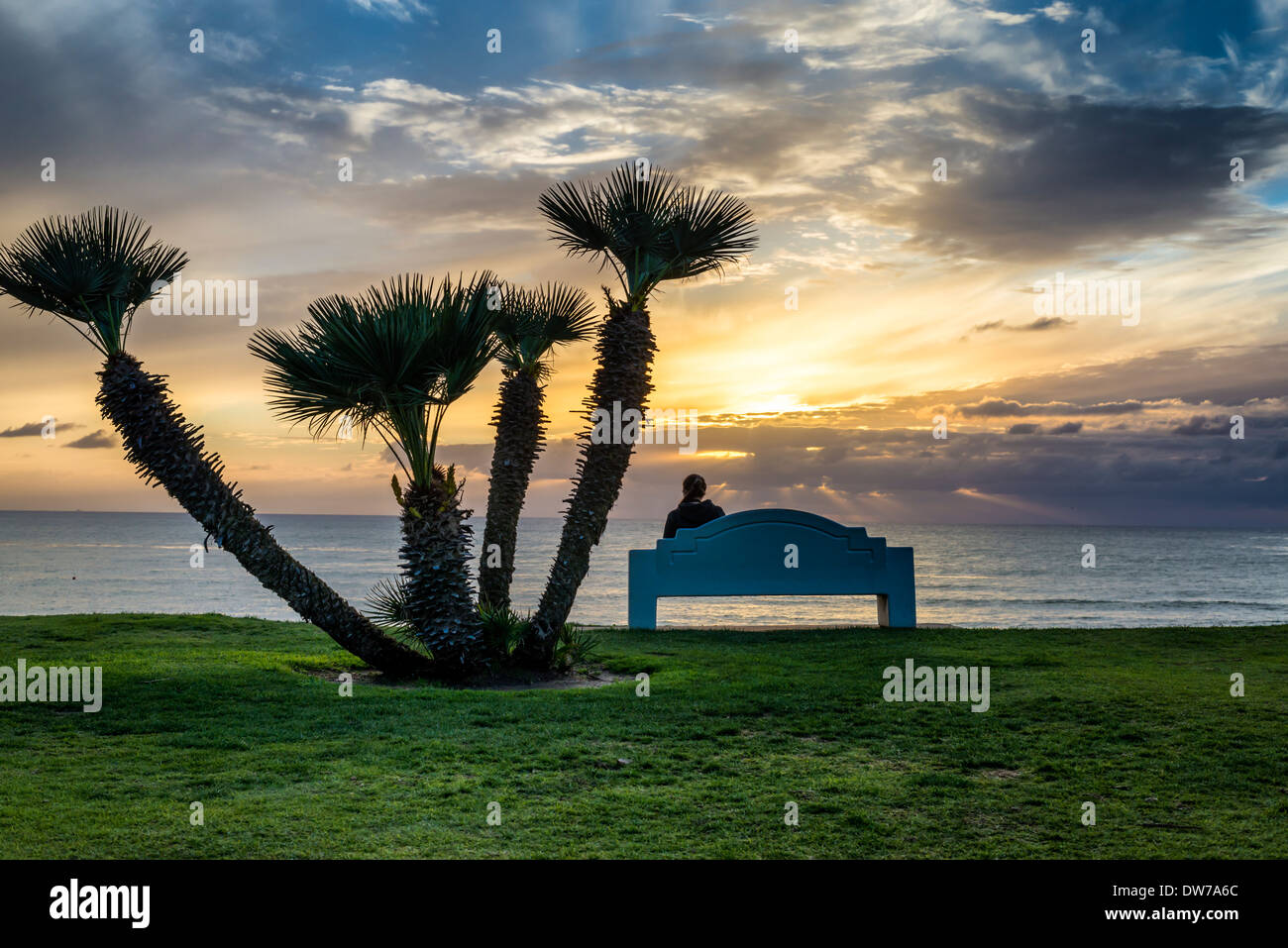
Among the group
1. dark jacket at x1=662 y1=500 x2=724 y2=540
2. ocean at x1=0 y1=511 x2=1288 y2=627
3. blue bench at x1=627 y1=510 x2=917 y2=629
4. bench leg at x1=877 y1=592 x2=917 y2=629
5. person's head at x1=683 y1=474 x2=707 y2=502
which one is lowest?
ocean at x1=0 y1=511 x2=1288 y2=627

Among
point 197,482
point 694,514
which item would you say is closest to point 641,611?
point 694,514

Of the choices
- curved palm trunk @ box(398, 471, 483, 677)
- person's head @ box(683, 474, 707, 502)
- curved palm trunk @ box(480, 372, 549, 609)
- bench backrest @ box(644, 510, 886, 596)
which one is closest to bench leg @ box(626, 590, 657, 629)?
bench backrest @ box(644, 510, 886, 596)

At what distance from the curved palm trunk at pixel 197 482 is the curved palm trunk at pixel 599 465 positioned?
194 centimetres

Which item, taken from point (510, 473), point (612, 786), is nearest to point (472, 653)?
point (510, 473)

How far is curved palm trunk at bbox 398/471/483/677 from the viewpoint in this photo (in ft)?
31.1

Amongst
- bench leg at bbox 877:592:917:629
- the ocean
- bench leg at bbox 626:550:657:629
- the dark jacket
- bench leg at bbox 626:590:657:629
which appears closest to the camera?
bench leg at bbox 626:550:657:629

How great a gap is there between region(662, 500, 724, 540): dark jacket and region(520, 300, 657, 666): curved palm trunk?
4.20 meters

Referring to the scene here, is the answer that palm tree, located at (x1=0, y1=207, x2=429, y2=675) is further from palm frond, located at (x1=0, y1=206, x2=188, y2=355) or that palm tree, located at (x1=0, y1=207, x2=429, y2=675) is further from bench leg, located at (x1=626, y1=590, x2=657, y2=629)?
bench leg, located at (x1=626, y1=590, x2=657, y2=629)

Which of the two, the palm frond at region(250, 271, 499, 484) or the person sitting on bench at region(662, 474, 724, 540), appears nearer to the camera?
the palm frond at region(250, 271, 499, 484)

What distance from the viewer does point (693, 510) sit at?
14.4m

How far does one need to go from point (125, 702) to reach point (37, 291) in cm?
442
